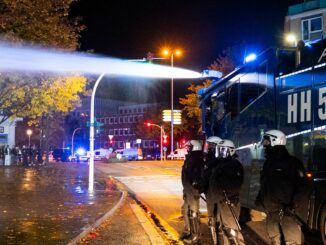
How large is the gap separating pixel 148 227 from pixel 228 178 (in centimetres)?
451

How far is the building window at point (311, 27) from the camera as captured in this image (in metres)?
35.5

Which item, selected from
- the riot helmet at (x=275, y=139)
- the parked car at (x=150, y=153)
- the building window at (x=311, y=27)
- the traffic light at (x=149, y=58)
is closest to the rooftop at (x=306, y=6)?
the building window at (x=311, y=27)

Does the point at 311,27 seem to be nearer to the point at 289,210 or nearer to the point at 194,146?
the point at 194,146

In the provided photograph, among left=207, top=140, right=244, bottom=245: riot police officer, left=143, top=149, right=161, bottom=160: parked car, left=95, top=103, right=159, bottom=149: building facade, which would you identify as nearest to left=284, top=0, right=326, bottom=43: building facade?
left=207, top=140, right=244, bottom=245: riot police officer

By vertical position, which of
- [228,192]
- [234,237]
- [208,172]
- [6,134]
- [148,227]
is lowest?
[148,227]

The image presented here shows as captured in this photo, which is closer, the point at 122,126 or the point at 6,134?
the point at 6,134

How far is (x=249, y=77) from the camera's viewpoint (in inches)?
452

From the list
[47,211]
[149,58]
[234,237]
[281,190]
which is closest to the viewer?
[281,190]

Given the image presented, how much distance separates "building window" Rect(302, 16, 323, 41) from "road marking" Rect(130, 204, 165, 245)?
2524 centimetres

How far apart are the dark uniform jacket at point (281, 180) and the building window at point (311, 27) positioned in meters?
31.4

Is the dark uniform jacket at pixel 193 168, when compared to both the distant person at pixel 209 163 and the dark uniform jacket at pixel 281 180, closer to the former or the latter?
the distant person at pixel 209 163

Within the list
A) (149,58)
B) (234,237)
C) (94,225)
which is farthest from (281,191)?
(149,58)

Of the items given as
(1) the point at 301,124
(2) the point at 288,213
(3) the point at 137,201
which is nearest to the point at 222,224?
(2) the point at 288,213

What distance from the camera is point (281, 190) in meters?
5.88
